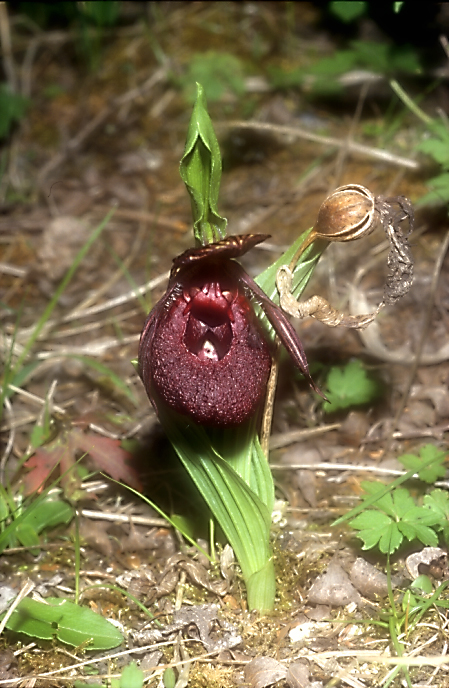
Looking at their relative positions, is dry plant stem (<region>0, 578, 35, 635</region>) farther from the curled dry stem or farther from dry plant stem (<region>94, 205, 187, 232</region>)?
dry plant stem (<region>94, 205, 187, 232</region>)

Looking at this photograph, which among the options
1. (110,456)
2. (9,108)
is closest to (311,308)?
(110,456)

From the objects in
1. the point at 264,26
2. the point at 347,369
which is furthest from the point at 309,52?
the point at 347,369

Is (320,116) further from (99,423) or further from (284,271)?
(284,271)

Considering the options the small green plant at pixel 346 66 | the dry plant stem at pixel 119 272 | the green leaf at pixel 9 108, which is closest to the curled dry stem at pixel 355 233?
the dry plant stem at pixel 119 272

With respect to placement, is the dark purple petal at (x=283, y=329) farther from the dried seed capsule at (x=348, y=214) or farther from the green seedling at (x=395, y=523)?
the green seedling at (x=395, y=523)

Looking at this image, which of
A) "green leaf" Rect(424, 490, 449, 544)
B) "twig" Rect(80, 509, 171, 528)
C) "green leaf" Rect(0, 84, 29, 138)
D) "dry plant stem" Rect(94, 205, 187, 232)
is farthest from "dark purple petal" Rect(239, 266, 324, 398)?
"green leaf" Rect(0, 84, 29, 138)
